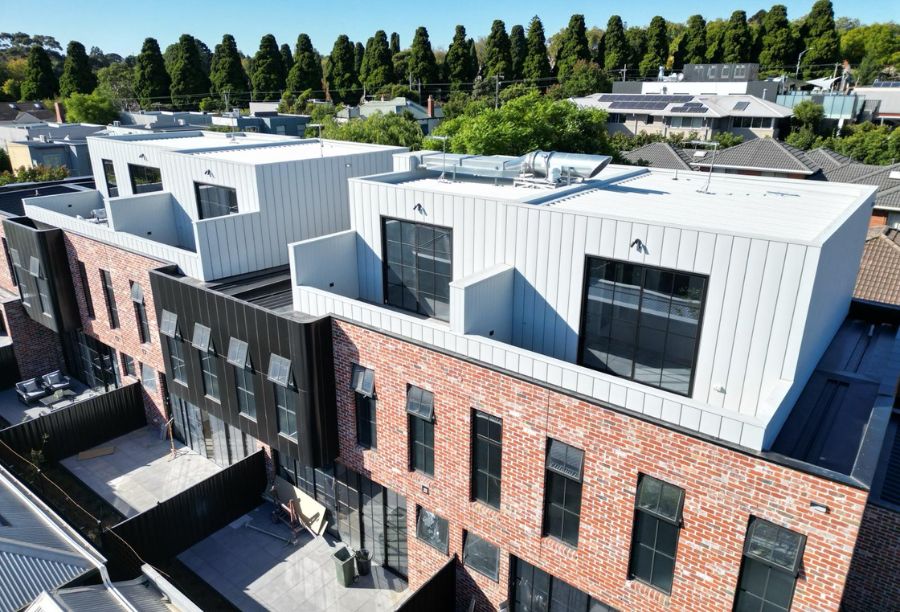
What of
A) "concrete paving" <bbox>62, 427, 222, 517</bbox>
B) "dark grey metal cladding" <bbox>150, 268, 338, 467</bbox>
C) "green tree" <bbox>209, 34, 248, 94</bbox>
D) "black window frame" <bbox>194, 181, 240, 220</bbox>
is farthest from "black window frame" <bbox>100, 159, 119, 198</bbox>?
"green tree" <bbox>209, 34, 248, 94</bbox>

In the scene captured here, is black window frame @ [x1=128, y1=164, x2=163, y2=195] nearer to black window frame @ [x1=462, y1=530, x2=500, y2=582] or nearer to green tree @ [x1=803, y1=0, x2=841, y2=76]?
black window frame @ [x1=462, y1=530, x2=500, y2=582]

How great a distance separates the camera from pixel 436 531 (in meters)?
14.8

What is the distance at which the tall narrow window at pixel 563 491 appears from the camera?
11.2m

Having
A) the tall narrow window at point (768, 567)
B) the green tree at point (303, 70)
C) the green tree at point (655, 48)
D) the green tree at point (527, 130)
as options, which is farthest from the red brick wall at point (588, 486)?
the green tree at point (655, 48)

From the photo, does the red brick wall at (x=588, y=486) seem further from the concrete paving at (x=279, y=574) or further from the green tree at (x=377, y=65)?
the green tree at (x=377, y=65)

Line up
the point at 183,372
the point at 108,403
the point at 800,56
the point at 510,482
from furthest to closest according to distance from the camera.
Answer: the point at 800,56
the point at 108,403
the point at 183,372
the point at 510,482

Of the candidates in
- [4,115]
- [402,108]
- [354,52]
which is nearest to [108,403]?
[402,108]

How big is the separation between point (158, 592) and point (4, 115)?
9472 centimetres

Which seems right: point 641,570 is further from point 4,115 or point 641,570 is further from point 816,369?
point 4,115

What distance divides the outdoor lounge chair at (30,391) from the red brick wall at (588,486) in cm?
1798

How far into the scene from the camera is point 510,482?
485 inches

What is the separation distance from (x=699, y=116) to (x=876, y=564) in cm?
6456

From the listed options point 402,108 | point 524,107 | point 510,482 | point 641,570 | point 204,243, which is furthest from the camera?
point 402,108

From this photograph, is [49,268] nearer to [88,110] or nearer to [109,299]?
[109,299]
